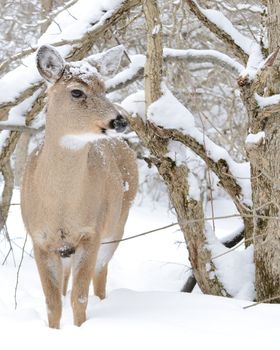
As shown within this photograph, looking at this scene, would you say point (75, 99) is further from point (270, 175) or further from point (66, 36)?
point (270, 175)

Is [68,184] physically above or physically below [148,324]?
above

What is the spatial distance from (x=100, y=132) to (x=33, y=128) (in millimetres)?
1260

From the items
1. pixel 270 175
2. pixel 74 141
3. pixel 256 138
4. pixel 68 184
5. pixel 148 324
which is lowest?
pixel 148 324

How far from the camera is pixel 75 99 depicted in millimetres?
5238

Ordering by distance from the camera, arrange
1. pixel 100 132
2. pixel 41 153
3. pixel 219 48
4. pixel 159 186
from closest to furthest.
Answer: pixel 100 132, pixel 41 153, pixel 219 48, pixel 159 186

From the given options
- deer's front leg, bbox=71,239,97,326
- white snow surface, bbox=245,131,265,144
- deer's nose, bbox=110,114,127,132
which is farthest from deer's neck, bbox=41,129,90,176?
white snow surface, bbox=245,131,265,144

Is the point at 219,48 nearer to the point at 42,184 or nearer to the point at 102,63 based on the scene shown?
the point at 102,63

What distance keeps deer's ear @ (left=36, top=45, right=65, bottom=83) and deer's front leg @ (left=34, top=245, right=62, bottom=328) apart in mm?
1248

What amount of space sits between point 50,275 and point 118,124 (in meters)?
1.25

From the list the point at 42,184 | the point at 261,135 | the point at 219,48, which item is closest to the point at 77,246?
the point at 42,184

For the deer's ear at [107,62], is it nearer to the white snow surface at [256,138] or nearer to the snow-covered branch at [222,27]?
the snow-covered branch at [222,27]

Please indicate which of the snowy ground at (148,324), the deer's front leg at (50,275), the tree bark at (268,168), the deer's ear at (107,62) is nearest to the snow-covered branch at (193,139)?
the tree bark at (268,168)

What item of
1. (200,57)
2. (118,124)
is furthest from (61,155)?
(200,57)

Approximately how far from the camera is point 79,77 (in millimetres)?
5309
